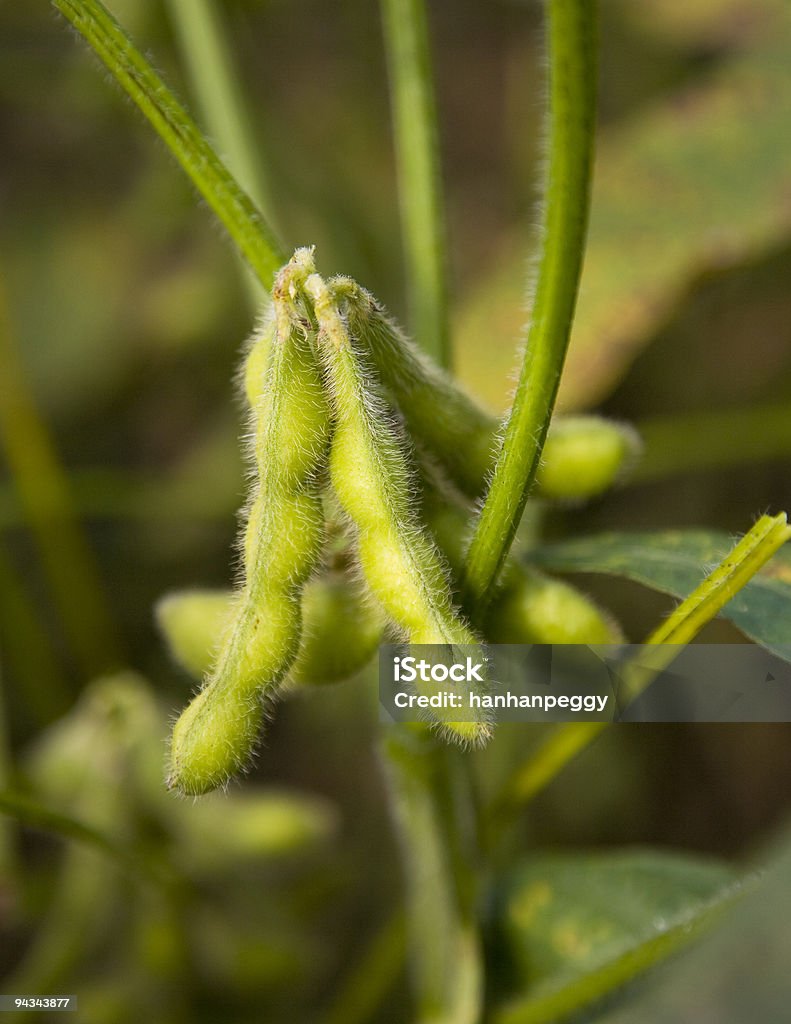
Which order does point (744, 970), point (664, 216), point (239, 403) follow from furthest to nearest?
1. point (239, 403)
2. point (664, 216)
3. point (744, 970)

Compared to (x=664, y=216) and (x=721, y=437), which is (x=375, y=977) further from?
(x=664, y=216)

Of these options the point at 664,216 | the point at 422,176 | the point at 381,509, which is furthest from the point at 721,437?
the point at 381,509

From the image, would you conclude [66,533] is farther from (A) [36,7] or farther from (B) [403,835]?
(A) [36,7]

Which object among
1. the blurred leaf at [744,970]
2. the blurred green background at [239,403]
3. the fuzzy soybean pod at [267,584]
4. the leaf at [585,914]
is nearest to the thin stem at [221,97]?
the blurred green background at [239,403]

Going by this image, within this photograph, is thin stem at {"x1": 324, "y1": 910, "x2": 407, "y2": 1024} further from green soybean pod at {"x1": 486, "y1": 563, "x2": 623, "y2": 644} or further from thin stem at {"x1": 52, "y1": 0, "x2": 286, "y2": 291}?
thin stem at {"x1": 52, "y1": 0, "x2": 286, "y2": 291}

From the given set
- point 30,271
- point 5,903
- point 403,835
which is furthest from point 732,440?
point 30,271

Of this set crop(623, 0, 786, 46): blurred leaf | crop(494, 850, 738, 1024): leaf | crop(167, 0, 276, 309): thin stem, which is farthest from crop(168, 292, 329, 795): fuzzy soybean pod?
crop(623, 0, 786, 46): blurred leaf
